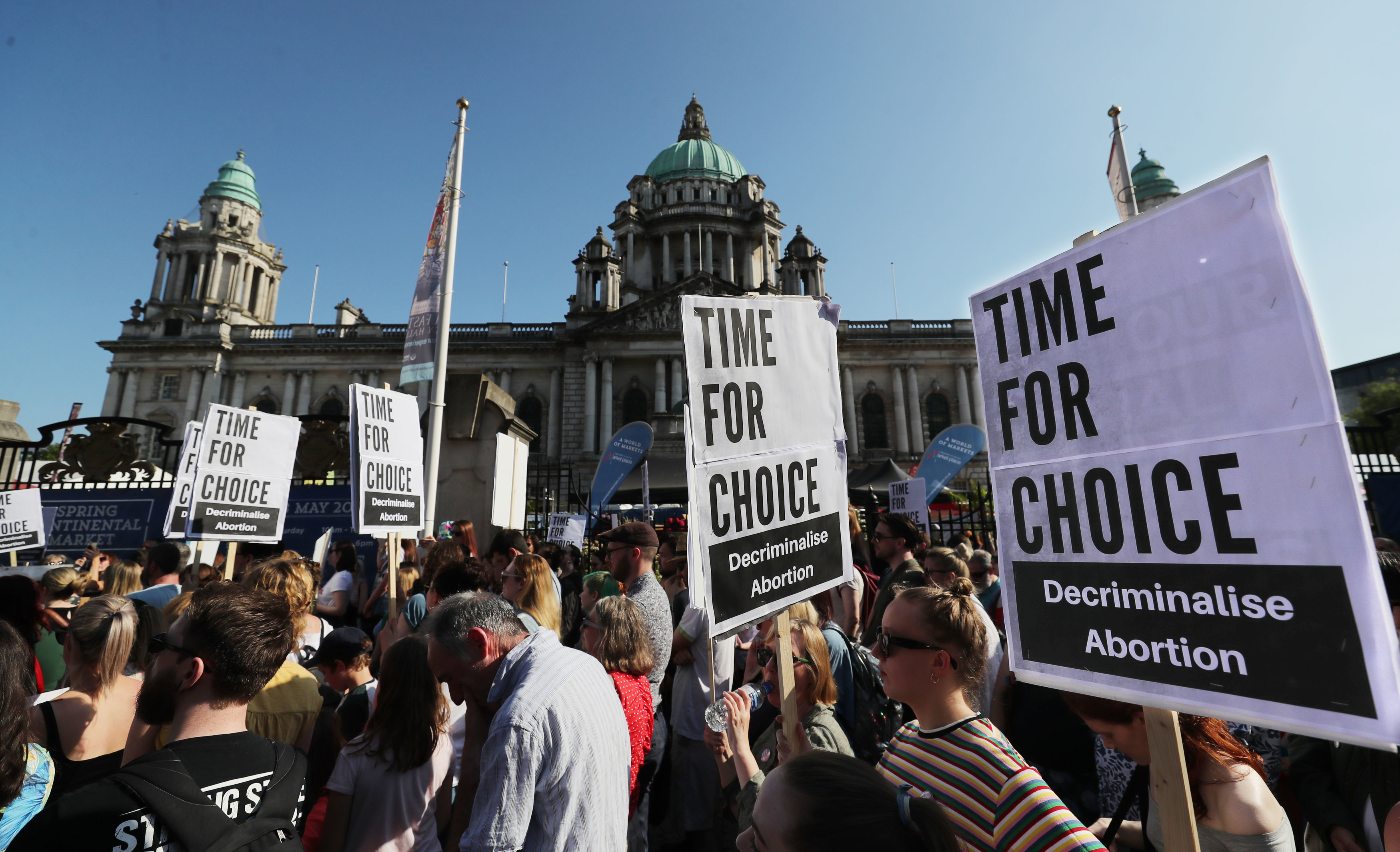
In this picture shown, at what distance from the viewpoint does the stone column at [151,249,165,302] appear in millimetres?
44219

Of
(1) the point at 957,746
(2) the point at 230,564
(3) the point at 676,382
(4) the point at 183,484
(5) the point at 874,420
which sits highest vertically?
(3) the point at 676,382

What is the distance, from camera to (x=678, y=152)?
53.6 metres

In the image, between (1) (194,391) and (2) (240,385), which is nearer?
(1) (194,391)

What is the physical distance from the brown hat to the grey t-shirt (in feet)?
1.14

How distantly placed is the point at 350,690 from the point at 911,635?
8.74ft

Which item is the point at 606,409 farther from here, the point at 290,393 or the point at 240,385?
the point at 240,385

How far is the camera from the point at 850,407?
129 feet

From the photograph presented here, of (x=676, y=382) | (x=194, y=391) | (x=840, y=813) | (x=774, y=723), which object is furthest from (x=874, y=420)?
(x=194, y=391)

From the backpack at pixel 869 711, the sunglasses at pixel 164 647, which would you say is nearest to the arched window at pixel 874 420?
the backpack at pixel 869 711

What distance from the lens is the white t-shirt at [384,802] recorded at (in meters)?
2.38

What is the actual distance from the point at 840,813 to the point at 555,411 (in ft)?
125

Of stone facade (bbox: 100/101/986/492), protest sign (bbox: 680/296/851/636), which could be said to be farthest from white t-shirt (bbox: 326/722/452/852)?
stone facade (bbox: 100/101/986/492)

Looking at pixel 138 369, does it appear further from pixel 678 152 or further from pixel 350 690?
pixel 350 690

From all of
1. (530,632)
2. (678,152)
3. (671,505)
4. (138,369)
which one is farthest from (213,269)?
(530,632)
